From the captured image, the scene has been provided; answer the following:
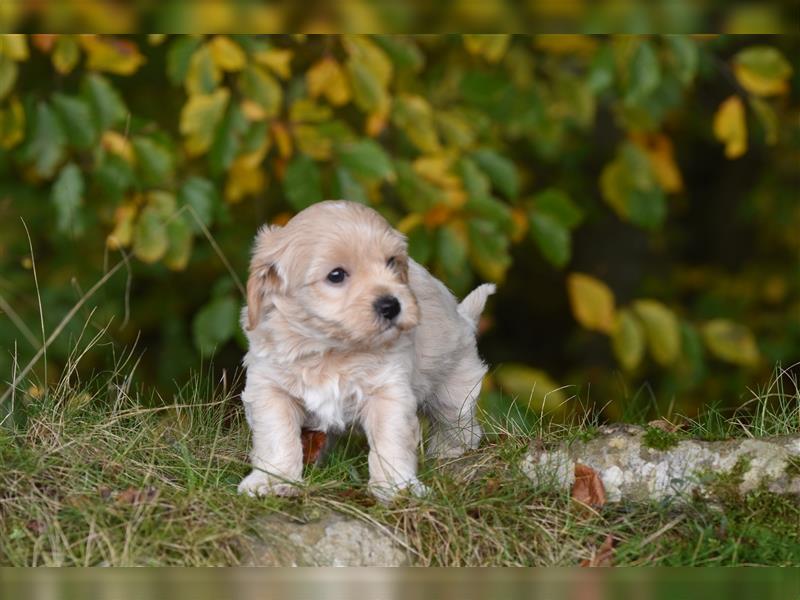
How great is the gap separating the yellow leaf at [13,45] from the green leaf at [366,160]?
175 cm

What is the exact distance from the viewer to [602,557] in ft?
12.8

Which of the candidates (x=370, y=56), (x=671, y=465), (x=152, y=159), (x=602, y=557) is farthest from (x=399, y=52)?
(x=602, y=557)

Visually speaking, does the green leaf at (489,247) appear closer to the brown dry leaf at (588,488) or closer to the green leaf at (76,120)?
the green leaf at (76,120)

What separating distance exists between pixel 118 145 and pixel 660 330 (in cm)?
339

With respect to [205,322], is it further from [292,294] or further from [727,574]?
[727,574]

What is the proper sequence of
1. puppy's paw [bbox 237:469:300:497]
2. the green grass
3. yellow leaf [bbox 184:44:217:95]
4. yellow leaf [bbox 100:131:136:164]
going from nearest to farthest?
the green grass < puppy's paw [bbox 237:469:300:497] < yellow leaf [bbox 184:44:217:95] < yellow leaf [bbox 100:131:136:164]

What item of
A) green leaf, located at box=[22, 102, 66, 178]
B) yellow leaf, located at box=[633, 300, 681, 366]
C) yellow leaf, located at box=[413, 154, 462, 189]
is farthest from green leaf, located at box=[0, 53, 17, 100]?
yellow leaf, located at box=[633, 300, 681, 366]

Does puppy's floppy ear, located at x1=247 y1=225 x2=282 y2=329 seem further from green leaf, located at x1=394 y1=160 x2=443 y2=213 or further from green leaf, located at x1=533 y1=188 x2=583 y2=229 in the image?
green leaf, located at x1=533 y1=188 x2=583 y2=229

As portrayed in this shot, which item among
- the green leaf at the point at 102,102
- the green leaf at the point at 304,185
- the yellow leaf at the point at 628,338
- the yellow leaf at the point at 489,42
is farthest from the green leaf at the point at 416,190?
the green leaf at the point at 102,102

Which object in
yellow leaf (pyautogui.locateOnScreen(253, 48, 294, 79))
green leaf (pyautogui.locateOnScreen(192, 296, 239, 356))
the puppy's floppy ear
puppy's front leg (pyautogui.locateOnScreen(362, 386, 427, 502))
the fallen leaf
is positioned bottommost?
green leaf (pyautogui.locateOnScreen(192, 296, 239, 356))

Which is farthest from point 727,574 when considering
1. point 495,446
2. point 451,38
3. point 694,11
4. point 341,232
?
point 451,38

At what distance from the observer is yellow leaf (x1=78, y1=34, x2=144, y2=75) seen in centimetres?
661

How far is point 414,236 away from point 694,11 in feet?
6.40

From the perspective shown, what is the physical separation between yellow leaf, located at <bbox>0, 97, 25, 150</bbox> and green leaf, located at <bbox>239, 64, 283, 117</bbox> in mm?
1247
